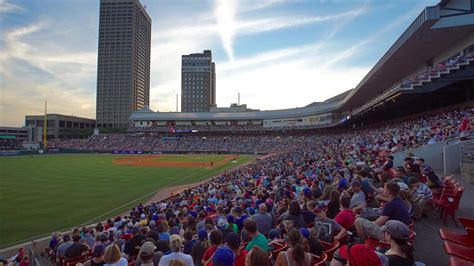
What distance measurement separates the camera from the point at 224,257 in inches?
163

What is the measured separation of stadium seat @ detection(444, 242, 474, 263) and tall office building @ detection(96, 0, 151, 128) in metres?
180

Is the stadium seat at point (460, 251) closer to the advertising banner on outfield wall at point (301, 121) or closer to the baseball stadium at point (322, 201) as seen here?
the baseball stadium at point (322, 201)

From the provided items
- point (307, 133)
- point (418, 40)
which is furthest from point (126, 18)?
point (418, 40)

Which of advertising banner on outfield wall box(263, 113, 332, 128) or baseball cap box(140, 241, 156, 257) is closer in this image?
baseball cap box(140, 241, 156, 257)

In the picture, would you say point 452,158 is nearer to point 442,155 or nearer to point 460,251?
point 442,155

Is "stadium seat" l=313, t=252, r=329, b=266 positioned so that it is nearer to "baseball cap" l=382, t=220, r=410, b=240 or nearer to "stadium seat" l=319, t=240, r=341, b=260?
"stadium seat" l=319, t=240, r=341, b=260

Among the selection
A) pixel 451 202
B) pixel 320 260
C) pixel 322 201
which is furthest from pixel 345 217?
pixel 451 202

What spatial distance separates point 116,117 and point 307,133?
129767mm

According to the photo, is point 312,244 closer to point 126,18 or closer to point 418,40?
point 418,40

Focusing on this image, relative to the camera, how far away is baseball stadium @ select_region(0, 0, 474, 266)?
15.4 ft

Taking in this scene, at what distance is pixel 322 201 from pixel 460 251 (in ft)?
12.5

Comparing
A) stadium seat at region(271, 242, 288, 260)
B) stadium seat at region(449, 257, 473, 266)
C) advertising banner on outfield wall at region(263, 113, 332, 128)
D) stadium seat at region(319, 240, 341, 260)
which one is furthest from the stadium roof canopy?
advertising banner on outfield wall at region(263, 113, 332, 128)

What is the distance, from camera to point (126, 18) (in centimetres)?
17850

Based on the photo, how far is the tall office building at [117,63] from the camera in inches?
6781
